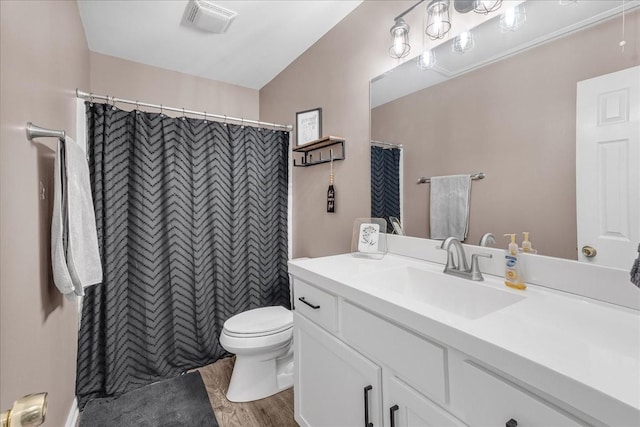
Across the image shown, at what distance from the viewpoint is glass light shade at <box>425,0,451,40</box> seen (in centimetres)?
123

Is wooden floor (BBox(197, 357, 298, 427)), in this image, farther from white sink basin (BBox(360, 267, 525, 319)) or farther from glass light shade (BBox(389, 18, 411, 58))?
glass light shade (BBox(389, 18, 411, 58))

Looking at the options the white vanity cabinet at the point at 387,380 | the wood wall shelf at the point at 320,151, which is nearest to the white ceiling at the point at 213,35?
the wood wall shelf at the point at 320,151

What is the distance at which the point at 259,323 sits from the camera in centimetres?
173

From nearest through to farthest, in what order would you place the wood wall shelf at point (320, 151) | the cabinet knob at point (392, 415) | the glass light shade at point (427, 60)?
the cabinet knob at point (392, 415), the glass light shade at point (427, 60), the wood wall shelf at point (320, 151)

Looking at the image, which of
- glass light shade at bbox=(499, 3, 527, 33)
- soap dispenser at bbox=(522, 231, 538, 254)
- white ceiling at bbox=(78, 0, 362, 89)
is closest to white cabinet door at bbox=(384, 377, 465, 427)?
soap dispenser at bbox=(522, 231, 538, 254)

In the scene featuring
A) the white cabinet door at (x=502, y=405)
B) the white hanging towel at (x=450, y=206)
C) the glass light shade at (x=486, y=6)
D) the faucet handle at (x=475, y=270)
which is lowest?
the white cabinet door at (x=502, y=405)

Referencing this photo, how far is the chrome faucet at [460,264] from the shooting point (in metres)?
1.08

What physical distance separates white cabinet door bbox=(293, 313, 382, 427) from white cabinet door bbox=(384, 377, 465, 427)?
46 millimetres

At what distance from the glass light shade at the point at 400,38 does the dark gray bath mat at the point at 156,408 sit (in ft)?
7.01

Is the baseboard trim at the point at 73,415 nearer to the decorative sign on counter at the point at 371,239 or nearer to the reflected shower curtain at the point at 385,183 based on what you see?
the decorative sign on counter at the point at 371,239

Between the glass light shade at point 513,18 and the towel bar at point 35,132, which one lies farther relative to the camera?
the glass light shade at point 513,18

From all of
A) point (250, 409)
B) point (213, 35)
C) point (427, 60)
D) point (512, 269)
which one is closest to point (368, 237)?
point (512, 269)

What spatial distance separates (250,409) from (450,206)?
5.04 ft

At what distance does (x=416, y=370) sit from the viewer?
0.78 metres
